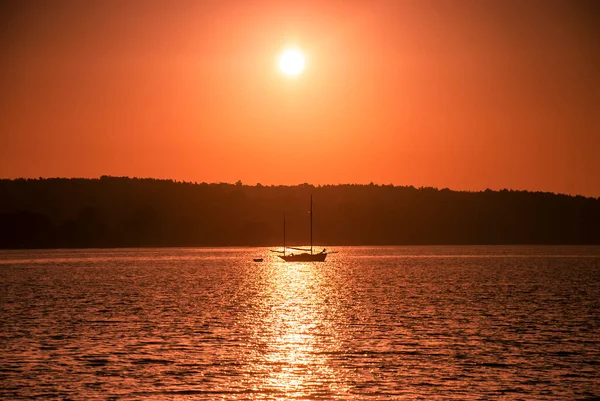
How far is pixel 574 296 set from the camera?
434 feet

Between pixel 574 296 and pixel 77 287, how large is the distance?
84.3m

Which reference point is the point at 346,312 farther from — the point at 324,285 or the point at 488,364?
the point at 324,285

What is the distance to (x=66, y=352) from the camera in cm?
6769

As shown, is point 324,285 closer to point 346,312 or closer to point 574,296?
point 574,296

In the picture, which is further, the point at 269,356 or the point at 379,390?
the point at 269,356

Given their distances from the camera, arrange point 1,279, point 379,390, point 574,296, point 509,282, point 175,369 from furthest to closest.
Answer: point 1,279 → point 509,282 → point 574,296 → point 175,369 → point 379,390

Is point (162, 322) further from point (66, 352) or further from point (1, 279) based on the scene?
point (1, 279)

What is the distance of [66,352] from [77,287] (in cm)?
9409

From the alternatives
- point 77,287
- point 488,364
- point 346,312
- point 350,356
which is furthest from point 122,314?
point 77,287

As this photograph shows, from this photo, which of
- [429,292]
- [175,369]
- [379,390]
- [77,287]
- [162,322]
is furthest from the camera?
[77,287]

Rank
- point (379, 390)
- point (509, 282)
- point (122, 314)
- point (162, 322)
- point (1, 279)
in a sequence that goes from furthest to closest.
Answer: point (1, 279) → point (509, 282) → point (122, 314) → point (162, 322) → point (379, 390)

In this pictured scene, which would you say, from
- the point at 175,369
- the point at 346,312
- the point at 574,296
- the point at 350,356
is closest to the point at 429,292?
the point at 574,296

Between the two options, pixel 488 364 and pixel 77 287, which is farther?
pixel 77 287

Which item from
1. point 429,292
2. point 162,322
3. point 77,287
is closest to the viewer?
point 162,322
